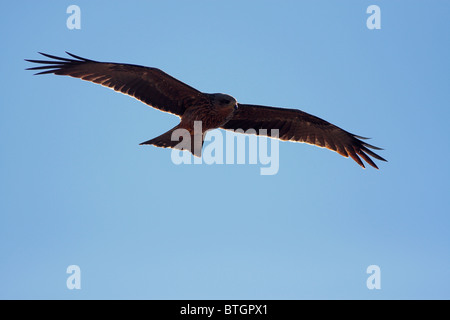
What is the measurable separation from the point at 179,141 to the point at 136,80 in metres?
1.33

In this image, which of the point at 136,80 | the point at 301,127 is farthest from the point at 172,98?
the point at 301,127

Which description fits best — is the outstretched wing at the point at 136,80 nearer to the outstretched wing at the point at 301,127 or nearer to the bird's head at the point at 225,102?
the bird's head at the point at 225,102

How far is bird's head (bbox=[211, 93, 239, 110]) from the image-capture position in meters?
9.30

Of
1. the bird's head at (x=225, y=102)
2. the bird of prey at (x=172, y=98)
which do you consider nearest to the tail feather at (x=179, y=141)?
the bird of prey at (x=172, y=98)

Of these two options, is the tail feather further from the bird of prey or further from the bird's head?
the bird's head

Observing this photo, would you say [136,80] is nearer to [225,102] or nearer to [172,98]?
[172,98]

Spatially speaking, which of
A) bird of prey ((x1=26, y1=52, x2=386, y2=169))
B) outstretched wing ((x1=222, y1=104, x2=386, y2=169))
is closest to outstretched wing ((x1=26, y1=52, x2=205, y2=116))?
bird of prey ((x1=26, y1=52, x2=386, y2=169))

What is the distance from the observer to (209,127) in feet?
31.8

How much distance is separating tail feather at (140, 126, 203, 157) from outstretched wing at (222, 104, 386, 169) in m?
0.82

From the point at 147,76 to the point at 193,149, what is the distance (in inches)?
60.2

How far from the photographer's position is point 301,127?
10.6 meters

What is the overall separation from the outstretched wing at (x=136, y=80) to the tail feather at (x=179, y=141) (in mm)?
455
